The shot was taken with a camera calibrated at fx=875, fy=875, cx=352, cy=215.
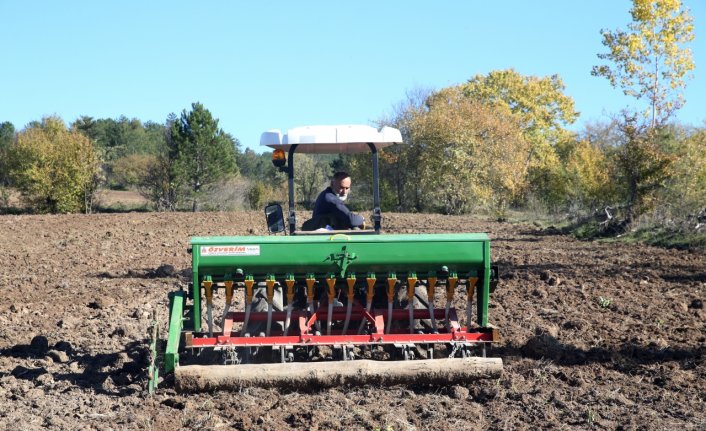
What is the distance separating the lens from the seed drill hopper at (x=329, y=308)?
687 centimetres

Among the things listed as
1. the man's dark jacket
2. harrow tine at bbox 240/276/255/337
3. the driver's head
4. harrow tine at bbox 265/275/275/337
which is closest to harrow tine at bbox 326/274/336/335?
harrow tine at bbox 265/275/275/337

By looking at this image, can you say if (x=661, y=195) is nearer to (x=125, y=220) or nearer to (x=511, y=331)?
(x=511, y=331)

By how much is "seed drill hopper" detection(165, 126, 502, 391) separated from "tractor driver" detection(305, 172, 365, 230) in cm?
19

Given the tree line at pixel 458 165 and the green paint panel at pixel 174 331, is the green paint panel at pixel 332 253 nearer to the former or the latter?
the green paint panel at pixel 174 331

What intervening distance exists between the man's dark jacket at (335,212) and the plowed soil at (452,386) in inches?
73.4

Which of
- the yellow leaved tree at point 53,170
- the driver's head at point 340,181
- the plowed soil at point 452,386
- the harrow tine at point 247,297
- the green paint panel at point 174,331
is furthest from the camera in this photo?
the yellow leaved tree at point 53,170

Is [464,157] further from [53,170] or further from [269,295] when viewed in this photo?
[269,295]

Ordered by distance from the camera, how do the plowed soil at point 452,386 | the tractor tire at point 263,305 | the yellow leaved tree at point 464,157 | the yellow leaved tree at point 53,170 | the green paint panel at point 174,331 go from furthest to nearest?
the yellow leaved tree at point 464,157 < the yellow leaved tree at point 53,170 < the tractor tire at point 263,305 < the green paint panel at point 174,331 < the plowed soil at point 452,386

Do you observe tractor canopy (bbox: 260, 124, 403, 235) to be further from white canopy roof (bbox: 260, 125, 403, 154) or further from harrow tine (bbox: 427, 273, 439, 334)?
harrow tine (bbox: 427, 273, 439, 334)

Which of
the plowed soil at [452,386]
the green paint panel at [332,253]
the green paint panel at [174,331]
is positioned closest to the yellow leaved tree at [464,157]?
the plowed soil at [452,386]

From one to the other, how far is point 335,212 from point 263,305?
112 cm

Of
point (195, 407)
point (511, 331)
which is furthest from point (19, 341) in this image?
point (511, 331)

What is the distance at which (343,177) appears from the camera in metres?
8.33

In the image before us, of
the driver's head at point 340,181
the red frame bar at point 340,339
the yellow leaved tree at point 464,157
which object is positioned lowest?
the red frame bar at point 340,339
